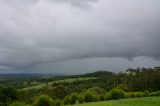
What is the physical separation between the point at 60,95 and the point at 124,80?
46865 millimetres

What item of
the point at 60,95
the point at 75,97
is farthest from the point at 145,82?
the point at 75,97

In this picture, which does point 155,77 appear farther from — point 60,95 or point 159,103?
point 159,103

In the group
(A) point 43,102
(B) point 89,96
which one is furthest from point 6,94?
(B) point 89,96

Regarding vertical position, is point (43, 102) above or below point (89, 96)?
below

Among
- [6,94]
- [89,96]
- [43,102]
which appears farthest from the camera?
[6,94]

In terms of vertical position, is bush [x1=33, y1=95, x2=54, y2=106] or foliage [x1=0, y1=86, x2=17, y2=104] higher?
foliage [x1=0, y1=86, x2=17, y2=104]

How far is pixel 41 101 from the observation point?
12206cm

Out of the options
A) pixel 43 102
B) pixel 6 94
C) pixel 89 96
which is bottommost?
pixel 43 102

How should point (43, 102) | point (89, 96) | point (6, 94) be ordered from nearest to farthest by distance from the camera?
1. point (89, 96)
2. point (43, 102)
3. point (6, 94)

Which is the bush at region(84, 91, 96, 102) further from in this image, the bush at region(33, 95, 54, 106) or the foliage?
the foliage

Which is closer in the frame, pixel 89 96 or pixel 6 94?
pixel 89 96

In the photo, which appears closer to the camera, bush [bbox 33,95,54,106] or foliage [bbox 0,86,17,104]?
bush [bbox 33,95,54,106]

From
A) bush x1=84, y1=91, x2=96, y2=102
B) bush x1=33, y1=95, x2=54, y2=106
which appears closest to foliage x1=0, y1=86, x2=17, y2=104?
bush x1=33, y1=95, x2=54, y2=106

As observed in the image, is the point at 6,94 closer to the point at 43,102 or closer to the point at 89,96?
the point at 43,102
